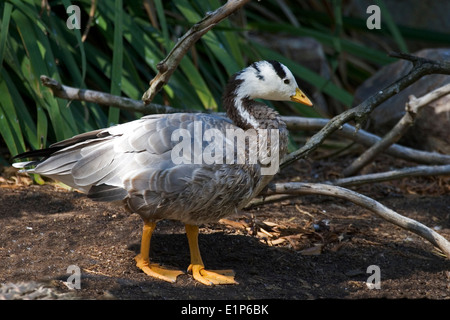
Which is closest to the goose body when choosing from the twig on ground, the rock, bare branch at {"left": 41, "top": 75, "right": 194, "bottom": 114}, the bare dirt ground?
the bare dirt ground

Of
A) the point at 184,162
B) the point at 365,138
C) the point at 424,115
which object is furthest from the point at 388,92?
the point at 424,115

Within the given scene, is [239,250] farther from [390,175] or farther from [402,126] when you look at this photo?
[402,126]

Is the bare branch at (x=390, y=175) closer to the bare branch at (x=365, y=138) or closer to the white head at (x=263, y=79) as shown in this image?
the bare branch at (x=365, y=138)

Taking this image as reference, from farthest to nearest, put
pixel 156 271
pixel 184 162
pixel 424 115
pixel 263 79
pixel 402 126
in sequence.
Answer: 1. pixel 424 115
2. pixel 402 126
3. pixel 263 79
4. pixel 156 271
5. pixel 184 162

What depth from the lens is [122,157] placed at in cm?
352

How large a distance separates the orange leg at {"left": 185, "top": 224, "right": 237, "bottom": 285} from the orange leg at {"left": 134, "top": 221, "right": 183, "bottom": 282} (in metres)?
0.11

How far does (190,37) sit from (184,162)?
78 cm

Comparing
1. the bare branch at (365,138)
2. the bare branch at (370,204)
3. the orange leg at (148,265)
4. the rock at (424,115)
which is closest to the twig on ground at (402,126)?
the bare branch at (365,138)

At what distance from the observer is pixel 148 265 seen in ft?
11.7

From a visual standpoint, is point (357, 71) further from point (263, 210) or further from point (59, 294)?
point (59, 294)

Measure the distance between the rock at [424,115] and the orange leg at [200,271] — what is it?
112 inches

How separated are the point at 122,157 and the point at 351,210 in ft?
7.24

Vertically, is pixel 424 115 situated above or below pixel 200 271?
above

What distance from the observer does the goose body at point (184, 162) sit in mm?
3389
